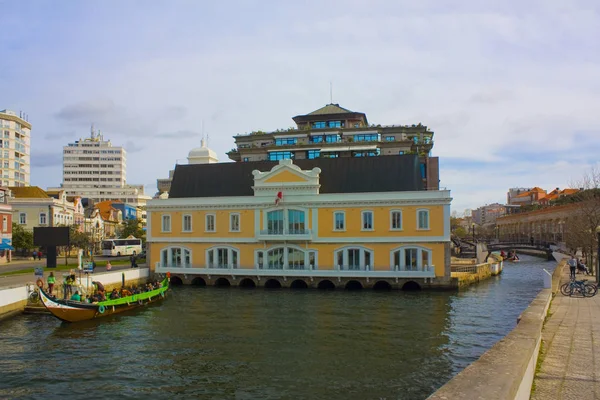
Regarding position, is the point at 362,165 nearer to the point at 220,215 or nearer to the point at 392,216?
the point at 392,216

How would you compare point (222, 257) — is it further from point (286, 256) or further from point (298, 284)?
point (298, 284)

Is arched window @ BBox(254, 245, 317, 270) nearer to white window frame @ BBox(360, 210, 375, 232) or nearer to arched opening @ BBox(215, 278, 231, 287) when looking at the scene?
arched opening @ BBox(215, 278, 231, 287)

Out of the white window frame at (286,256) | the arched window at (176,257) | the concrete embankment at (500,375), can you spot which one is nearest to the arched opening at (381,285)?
the white window frame at (286,256)

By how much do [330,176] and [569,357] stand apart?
34.4 m

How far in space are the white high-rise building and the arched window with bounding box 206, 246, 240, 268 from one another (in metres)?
118

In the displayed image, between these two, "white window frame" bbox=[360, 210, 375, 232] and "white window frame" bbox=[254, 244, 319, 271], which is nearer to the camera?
"white window frame" bbox=[360, 210, 375, 232]

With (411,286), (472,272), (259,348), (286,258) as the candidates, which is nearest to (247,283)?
(286,258)

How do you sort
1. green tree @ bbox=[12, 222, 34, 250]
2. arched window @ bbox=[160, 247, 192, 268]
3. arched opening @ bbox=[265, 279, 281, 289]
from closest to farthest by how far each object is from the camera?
arched opening @ bbox=[265, 279, 281, 289] → arched window @ bbox=[160, 247, 192, 268] → green tree @ bbox=[12, 222, 34, 250]

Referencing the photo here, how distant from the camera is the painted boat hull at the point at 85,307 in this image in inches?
1089

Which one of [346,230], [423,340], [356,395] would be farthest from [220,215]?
[356,395]

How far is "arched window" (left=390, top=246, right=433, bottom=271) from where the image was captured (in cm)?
4070

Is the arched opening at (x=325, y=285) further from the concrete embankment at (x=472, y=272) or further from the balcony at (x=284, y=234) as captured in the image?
the concrete embankment at (x=472, y=272)

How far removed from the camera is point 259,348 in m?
22.6

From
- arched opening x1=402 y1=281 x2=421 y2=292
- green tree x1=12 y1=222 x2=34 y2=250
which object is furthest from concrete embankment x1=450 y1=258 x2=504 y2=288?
green tree x1=12 y1=222 x2=34 y2=250
